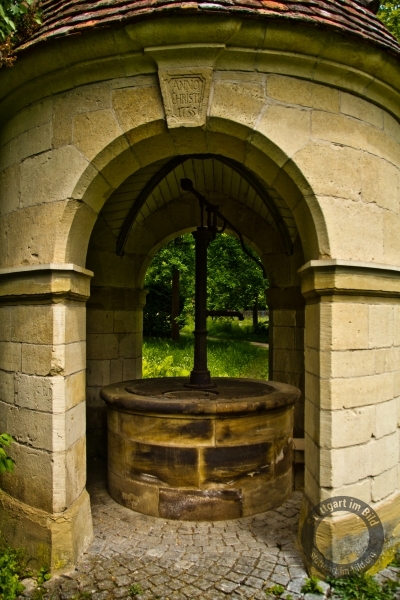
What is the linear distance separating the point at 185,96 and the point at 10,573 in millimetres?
3401

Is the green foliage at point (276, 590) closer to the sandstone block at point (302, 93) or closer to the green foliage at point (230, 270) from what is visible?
the sandstone block at point (302, 93)

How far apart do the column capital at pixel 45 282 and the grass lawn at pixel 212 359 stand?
5.68 meters

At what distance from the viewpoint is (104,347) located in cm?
580

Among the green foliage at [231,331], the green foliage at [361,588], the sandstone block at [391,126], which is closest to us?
the green foliage at [361,588]

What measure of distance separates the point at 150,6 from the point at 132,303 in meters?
3.58

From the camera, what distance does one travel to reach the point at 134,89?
332cm

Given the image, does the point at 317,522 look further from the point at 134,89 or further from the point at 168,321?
the point at 168,321

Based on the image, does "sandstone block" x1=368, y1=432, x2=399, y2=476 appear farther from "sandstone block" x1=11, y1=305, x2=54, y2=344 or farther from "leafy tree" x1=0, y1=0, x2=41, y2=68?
"leafy tree" x1=0, y1=0, x2=41, y2=68

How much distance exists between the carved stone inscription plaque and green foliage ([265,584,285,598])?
122 inches

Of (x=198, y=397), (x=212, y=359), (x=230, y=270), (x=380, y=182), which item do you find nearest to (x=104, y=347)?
(x=198, y=397)

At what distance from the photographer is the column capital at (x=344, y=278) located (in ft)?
10.3

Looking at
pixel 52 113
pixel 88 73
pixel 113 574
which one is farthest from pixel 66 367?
pixel 88 73

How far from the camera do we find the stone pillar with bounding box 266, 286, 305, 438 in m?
5.74

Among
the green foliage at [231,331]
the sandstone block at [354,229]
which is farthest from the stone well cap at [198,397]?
Answer: the green foliage at [231,331]
